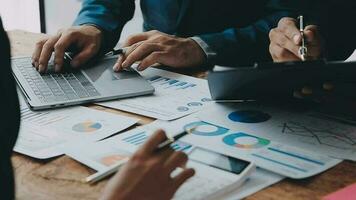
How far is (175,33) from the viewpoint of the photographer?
1490mm

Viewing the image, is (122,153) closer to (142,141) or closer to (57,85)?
(142,141)

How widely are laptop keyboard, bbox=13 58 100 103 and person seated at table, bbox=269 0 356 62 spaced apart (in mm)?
442

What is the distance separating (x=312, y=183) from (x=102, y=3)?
0.92 m

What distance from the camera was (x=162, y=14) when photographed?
59.0 inches

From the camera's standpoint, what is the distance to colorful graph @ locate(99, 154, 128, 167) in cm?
69

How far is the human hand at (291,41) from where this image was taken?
106 cm

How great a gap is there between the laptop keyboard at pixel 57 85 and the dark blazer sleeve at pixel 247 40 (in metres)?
0.37

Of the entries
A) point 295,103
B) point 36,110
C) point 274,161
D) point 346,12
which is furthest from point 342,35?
point 36,110

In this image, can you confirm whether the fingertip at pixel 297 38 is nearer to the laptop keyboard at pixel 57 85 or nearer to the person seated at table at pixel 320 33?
the person seated at table at pixel 320 33

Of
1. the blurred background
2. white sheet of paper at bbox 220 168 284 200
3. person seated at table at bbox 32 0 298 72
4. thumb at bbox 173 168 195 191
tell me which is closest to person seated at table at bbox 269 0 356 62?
person seated at table at bbox 32 0 298 72

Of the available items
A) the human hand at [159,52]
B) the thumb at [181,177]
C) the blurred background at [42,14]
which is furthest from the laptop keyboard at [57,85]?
the blurred background at [42,14]

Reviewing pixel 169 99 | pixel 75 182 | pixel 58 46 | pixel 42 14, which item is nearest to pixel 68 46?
pixel 58 46

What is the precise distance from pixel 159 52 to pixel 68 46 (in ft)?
0.71

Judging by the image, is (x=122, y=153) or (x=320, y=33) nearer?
(x=122, y=153)
